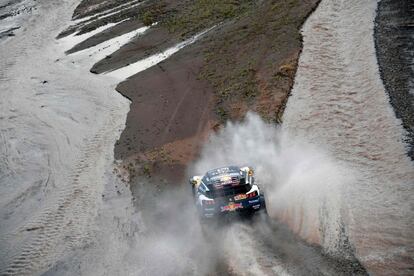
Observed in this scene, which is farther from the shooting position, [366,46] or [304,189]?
[366,46]

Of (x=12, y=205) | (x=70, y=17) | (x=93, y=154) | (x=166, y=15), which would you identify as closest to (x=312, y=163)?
(x=93, y=154)

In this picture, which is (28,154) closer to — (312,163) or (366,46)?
(312,163)

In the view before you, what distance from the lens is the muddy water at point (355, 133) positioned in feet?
55.2

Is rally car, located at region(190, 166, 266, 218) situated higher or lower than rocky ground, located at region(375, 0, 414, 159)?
higher

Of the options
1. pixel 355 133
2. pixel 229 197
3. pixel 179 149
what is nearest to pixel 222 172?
pixel 229 197

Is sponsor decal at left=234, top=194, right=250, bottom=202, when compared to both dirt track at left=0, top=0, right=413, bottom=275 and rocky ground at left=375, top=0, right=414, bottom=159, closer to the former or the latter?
dirt track at left=0, top=0, right=413, bottom=275

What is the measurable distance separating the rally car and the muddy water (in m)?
1.79

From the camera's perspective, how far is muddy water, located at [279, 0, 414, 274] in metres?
16.8

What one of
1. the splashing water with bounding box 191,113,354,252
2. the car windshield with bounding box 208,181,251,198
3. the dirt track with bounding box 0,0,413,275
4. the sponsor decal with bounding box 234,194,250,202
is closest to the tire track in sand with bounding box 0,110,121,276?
the dirt track with bounding box 0,0,413,275

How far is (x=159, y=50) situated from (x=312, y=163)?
21584 mm

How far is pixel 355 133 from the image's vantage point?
2486 centimetres

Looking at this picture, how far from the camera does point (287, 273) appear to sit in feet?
49.5

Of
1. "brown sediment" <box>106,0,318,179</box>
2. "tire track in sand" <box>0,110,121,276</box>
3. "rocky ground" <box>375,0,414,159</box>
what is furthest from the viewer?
"brown sediment" <box>106,0,318,179</box>

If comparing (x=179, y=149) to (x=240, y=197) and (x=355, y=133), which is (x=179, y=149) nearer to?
(x=355, y=133)
